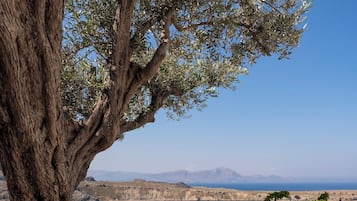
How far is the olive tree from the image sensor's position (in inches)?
253

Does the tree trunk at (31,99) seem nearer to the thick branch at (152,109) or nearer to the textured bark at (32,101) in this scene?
the textured bark at (32,101)

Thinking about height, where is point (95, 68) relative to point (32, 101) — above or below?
above

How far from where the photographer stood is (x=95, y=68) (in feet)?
43.1

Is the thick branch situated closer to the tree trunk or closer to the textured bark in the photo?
the textured bark

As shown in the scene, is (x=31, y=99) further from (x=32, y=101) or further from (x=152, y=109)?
(x=152, y=109)

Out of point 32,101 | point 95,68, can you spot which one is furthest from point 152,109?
point 32,101

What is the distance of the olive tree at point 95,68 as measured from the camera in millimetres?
6422

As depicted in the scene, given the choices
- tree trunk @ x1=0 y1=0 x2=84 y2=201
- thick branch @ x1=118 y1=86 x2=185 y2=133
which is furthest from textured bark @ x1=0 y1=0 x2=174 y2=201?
thick branch @ x1=118 y1=86 x2=185 y2=133

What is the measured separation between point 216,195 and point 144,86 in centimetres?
6587

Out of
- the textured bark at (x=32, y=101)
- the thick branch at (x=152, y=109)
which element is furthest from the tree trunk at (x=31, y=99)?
the thick branch at (x=152, y=109)

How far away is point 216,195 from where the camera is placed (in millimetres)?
76812

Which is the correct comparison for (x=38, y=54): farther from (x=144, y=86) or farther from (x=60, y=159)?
(x=144, y=86)

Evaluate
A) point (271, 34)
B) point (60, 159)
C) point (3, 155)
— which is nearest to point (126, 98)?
point (60, 159)

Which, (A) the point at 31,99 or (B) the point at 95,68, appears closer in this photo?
(A) the point at 31,99
